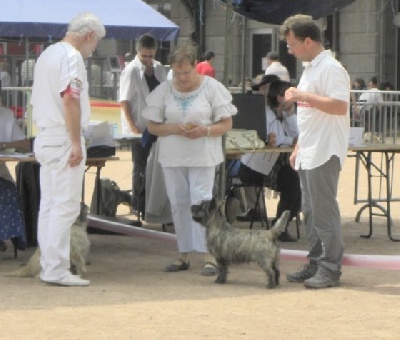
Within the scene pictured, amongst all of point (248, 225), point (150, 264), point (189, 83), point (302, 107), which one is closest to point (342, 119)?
point (302, 107)

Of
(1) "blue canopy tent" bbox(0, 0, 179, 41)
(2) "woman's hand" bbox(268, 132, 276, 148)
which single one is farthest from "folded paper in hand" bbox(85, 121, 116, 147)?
(2) "woman's hand" bbox(268, 132, 276, 148)

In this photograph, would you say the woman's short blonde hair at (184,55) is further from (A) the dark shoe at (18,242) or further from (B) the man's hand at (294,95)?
(A) the dark shoe at (18,242)

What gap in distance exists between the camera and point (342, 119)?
9.26 meters

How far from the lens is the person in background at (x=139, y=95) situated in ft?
41.4

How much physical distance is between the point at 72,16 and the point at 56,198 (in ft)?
7.29

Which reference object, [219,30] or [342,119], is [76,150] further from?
[219,30]

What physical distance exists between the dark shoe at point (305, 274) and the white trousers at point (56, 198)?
→ 1612 millimetres

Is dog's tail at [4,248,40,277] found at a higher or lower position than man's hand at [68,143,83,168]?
lower

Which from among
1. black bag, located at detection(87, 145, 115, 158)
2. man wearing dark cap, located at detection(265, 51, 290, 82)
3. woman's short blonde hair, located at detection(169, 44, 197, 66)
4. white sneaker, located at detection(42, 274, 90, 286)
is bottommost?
white sneaker, located at detection(42, 274, 90, 286)

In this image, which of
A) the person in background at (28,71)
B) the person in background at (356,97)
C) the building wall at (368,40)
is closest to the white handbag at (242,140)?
the person in background at (356,97)

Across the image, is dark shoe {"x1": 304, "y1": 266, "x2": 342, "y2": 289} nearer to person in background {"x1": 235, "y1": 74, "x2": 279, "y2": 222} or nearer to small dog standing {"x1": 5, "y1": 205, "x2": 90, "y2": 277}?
small dog standing {"x1": 5, "y1": 205, "x2": 90, "y2": 277}

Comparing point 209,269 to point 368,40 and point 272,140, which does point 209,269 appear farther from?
point 368,40

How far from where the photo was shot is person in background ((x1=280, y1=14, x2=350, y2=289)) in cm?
914

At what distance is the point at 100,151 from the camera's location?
36.3 ft
